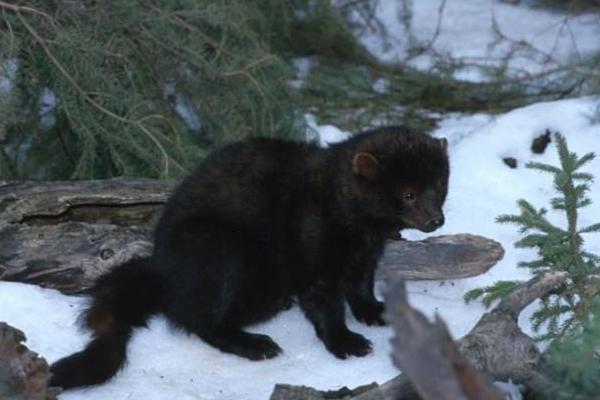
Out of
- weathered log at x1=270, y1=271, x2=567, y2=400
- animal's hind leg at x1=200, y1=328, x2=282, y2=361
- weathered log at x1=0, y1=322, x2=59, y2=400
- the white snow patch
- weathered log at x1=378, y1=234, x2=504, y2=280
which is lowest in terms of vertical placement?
the white snow patch

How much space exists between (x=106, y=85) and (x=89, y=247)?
111 cm

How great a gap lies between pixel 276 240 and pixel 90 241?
0.88m

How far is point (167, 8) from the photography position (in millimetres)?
6250

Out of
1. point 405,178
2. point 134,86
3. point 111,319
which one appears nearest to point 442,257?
point 405,178

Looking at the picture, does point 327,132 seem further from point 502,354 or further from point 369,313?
point 502,354

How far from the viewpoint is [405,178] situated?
4.68 metres

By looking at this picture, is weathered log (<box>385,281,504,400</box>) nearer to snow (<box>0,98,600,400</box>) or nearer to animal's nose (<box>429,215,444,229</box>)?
snow (<box>0,98,600,400</box>)

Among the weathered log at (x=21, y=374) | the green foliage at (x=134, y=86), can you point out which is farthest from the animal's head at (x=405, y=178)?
the weathered log at (x=21, y=374)

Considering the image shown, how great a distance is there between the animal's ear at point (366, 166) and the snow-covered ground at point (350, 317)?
0.70 m

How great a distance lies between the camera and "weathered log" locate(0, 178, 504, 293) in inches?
199

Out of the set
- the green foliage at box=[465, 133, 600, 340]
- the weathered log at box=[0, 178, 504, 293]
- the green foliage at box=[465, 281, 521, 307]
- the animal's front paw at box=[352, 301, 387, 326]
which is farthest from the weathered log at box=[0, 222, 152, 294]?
the green foliage at box=[465, 133, 600, 340]

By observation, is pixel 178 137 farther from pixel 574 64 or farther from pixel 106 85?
pixel 574 64

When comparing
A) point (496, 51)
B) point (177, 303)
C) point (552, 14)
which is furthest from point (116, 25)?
point (552, 14)

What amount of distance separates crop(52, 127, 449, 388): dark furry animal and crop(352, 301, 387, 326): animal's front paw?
0.47 ft
